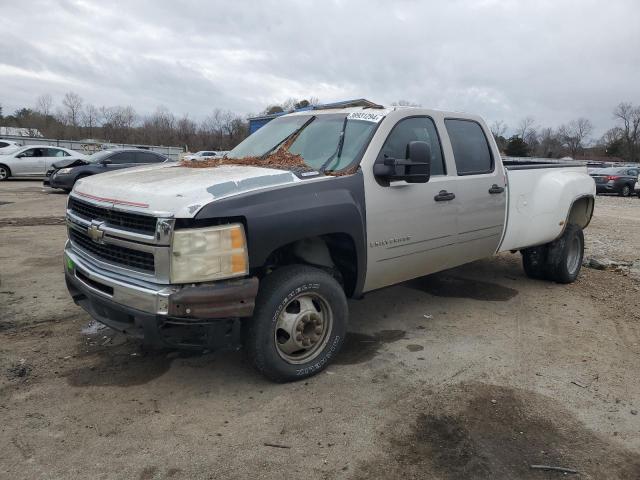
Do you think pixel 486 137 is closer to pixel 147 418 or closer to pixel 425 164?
pixel 425 164

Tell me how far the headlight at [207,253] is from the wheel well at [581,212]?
506cm

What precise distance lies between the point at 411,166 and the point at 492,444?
1.99 meters

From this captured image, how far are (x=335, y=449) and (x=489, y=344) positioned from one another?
7.00ft

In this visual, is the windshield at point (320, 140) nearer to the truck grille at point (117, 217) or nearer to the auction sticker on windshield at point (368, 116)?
the auction sticker on windshield at point (368, 116)

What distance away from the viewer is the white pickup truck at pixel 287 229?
305 centimetres

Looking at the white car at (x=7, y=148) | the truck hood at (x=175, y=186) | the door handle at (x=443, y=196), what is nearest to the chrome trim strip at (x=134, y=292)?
the truck hood at (x=175, y=186)

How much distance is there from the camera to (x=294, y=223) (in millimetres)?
3354

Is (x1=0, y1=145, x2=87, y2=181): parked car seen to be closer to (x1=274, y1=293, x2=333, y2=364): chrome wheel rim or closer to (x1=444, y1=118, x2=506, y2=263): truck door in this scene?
(x1=444, y1=118, x2=506, y2=263): truck door

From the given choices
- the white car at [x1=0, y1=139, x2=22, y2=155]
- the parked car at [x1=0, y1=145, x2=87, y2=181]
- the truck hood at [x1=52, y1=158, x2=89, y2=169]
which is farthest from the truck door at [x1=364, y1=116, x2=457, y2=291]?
the white car at [x1=0, y1=139, x2=22, y2=155]

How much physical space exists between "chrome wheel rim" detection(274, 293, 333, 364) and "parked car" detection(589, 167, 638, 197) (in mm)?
24082

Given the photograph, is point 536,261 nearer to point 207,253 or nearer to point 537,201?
point 537,201

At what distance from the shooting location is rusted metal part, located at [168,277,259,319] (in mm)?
2992

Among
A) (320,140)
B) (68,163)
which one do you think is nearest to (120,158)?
(68,163)

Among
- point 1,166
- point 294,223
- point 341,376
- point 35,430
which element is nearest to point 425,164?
point 294,223
